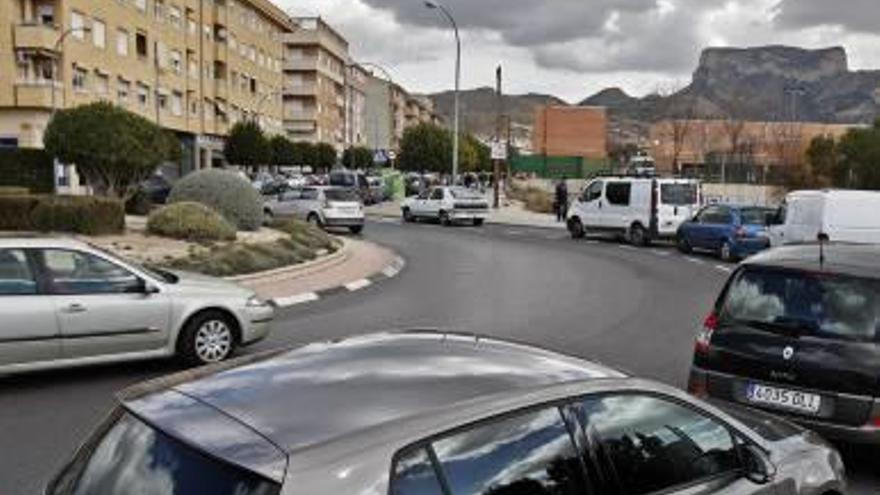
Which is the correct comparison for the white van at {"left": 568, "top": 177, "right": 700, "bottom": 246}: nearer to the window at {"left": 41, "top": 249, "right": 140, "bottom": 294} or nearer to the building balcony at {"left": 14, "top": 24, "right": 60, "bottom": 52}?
the window at {"left": 41, "top": 249, "right": 140, "bottom": 294}

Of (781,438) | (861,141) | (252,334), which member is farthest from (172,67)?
(781,438)

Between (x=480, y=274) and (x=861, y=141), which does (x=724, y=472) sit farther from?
(x=861, y=141)

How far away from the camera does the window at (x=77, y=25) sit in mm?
54947

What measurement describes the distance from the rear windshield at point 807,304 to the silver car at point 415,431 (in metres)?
3.04

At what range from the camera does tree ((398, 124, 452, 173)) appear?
300 ft

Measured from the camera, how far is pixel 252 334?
1058 cm

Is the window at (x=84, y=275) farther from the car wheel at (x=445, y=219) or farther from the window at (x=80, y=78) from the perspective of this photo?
the window at (x=80, y=78)

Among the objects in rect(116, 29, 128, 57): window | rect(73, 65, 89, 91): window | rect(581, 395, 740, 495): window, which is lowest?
rect(581, 395, 740, 495): window

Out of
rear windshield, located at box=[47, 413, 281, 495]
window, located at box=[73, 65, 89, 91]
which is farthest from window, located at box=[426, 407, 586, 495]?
window, located at box=[73, 65, 89, 91]

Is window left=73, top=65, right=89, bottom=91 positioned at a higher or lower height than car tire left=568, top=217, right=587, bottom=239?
higher

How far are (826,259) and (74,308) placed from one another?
6.23 m

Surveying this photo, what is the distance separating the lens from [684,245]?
28.3 metres

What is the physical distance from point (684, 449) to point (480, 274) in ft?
56.6

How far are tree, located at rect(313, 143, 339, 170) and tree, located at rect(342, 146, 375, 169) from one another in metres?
5.44
